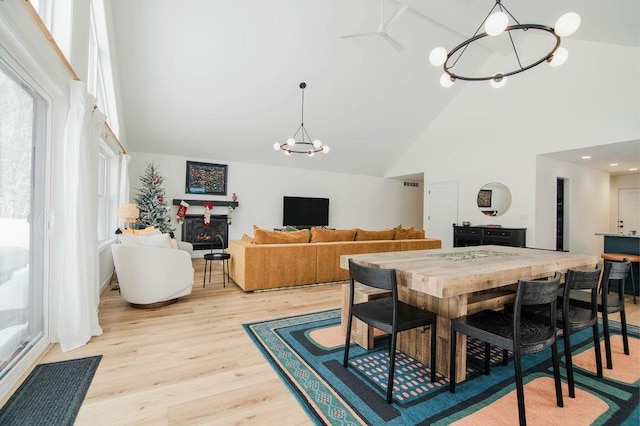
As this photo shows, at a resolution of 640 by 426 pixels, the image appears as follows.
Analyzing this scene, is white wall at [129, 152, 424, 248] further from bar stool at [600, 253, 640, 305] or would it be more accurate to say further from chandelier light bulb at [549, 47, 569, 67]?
chandelier light bulb at [549, 47, 569, 67]

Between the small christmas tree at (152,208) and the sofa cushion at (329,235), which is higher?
the small christmas tree at (152,208)

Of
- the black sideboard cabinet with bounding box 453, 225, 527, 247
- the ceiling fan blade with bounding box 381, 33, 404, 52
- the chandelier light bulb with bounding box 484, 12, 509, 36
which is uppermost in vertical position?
the ceiling fan blade with bounding box 381, 33, 404, 52

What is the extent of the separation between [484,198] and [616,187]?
14.7 ft

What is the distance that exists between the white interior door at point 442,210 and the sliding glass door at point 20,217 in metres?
7.45

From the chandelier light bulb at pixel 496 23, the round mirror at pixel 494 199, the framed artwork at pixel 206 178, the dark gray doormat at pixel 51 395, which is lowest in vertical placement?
the dark gray doormat at pixel 51 395

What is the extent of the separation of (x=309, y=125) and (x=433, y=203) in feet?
12.6

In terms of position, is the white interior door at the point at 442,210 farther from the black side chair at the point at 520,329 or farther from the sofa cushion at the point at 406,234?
the black side chair at the point at 520,329

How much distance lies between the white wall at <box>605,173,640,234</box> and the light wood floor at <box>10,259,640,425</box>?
19.0 feet

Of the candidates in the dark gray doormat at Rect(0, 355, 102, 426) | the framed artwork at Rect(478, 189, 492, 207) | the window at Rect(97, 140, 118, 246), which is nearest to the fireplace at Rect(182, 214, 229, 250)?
the window at Rect(97, 140, 118, 246)

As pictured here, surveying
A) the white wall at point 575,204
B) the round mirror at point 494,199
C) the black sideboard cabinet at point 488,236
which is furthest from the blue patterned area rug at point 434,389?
the round mirror at point 494,199

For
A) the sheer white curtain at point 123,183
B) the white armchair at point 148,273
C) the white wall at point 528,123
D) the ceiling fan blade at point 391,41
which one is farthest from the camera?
the sheer white curtain at point 123,183

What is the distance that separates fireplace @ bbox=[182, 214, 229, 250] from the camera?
23.4 ft

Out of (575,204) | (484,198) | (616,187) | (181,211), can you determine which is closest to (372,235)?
(484,198)

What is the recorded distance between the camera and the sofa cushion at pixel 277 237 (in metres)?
4.31
